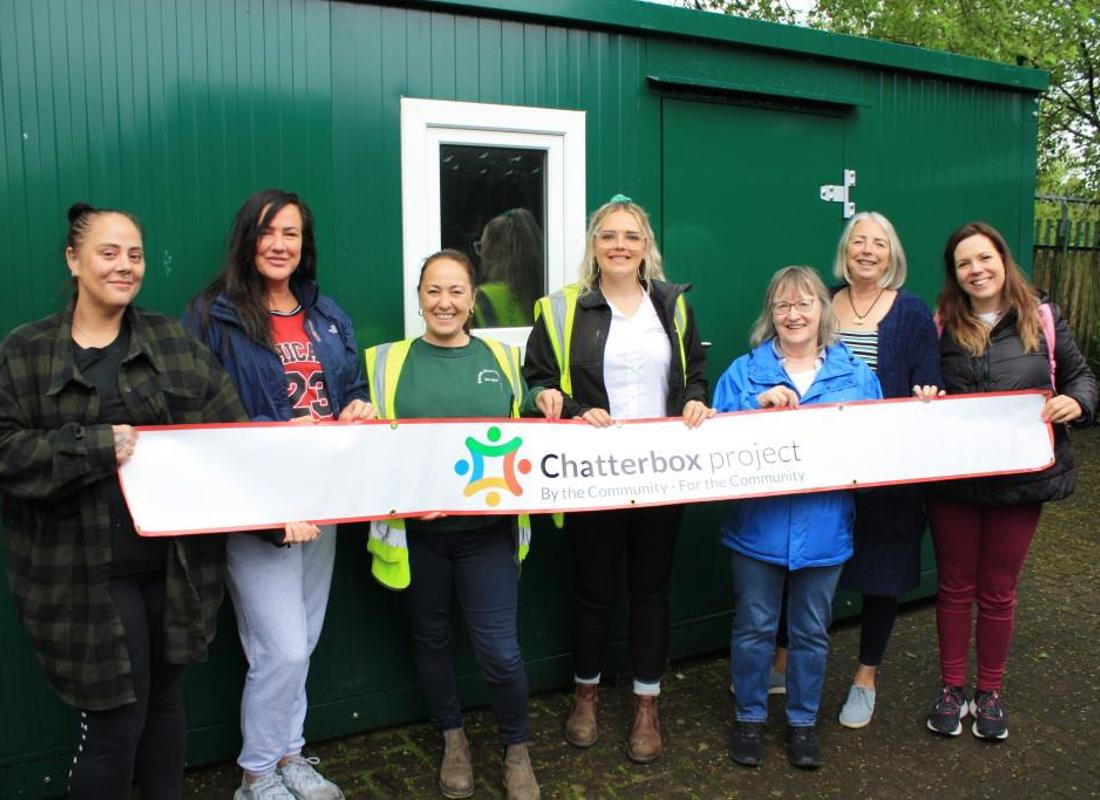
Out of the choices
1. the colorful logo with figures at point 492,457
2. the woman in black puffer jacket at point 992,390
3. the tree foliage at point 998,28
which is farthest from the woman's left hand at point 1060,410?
the tree foliage at point 998,28

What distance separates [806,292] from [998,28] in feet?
31.2

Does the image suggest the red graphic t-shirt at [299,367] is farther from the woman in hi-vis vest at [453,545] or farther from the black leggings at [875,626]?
the black leggings at [875,626]

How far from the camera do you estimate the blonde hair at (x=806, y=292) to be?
12.4 ft

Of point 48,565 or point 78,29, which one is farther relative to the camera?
point 78,29

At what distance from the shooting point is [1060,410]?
3.97 meters

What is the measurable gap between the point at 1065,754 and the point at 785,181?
293 centimetres

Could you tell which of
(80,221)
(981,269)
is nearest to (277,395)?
(80,221)

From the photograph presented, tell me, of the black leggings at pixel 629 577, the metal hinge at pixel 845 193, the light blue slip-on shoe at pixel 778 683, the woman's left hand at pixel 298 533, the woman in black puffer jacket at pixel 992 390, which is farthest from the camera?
the metal hinge at pixel 845 193

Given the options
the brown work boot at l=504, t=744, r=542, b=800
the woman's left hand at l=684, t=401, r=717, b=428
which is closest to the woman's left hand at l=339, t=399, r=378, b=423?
the woman's left hand at l=684, t=401, r=717, b=428

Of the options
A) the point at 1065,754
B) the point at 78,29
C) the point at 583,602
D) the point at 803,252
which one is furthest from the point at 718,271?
the point at 78,29

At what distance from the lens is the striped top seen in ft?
13.1

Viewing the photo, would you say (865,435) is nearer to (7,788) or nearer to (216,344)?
(216,344)

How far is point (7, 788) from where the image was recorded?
3.55 m

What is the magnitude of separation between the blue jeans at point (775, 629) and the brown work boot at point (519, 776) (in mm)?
910
